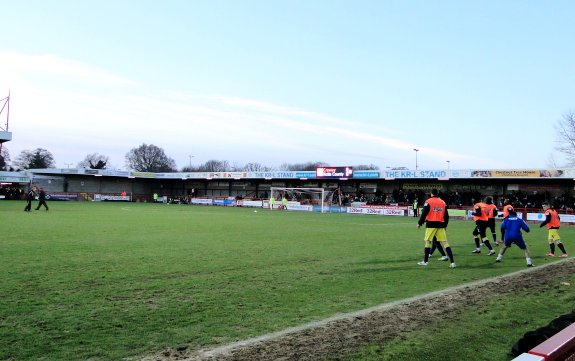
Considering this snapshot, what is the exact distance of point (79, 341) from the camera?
5137 millimetres

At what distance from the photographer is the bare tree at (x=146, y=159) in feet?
392

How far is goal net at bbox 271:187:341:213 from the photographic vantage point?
53.0m

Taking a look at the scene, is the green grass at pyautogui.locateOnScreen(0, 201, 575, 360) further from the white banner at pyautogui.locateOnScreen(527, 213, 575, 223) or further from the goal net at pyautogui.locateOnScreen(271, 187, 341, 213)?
the goal net at pyautogui.locateOnScreen(271, 187, 341, 213)

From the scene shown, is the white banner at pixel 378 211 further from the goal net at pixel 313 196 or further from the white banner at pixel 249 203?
the white banner at pixel 249 203

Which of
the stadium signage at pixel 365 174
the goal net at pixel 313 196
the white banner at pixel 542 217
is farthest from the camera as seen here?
the stadium signage at pixel 365 174

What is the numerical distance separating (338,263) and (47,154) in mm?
119159

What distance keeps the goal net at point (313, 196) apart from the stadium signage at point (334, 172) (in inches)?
74.0

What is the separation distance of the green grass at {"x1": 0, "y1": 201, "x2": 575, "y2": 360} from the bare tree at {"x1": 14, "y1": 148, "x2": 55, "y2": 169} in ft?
343

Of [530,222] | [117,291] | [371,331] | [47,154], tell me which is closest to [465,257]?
[371,331]

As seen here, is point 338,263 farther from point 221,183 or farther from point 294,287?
point 221,183

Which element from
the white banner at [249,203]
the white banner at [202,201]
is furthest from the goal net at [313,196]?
the white banner at [202,201]

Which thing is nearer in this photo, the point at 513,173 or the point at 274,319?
the point at 274,319

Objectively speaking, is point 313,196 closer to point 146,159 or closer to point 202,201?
point 202,201

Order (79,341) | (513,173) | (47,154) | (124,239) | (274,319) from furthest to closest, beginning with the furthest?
1. (47,154)
2. (513,173)
3. (124,239)
4. (274,319)
5. (79,341)
